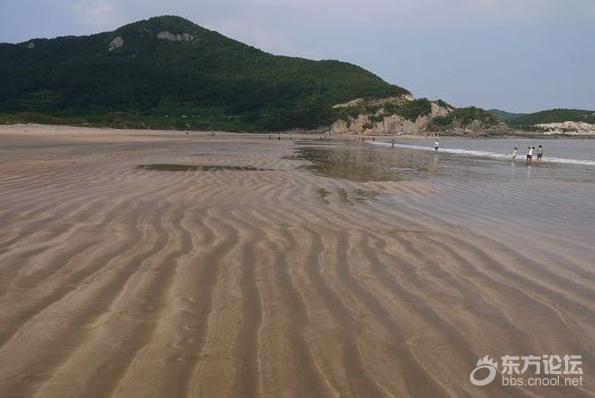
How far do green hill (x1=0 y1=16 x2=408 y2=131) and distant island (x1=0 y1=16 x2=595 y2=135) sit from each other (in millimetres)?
267

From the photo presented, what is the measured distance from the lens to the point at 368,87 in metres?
134

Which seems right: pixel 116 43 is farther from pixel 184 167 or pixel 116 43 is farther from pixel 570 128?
pixel 184 167

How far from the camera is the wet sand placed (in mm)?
3129

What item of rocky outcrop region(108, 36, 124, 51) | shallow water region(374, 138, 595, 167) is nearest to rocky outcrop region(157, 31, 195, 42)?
rocky outcrop region(108, 36, 124, 51)

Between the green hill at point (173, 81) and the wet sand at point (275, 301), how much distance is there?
232 ft

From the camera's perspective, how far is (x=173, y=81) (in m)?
131

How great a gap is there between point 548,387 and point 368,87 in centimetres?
13501

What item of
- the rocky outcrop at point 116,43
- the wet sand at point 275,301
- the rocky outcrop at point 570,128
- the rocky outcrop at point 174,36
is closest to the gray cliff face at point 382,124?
the rocky outcrop at point 570,128

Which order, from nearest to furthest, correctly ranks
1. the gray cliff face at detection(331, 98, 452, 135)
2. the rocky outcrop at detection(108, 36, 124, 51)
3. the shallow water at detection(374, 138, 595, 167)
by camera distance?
the shallow water at detection(374, 138, 595, 167) < the gray cliff face at detection(331, 98, 452, 135) < the rocky outcrop at detection(108, 36, 124, 51)

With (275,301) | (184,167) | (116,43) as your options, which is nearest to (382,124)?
(116,43)

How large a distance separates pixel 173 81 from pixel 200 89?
8297 millimetres

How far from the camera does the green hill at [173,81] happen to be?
103 meters

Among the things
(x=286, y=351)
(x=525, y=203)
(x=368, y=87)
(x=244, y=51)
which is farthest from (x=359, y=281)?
(x=244, y=51)

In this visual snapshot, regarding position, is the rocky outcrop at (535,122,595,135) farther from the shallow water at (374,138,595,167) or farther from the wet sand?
the wet sand
